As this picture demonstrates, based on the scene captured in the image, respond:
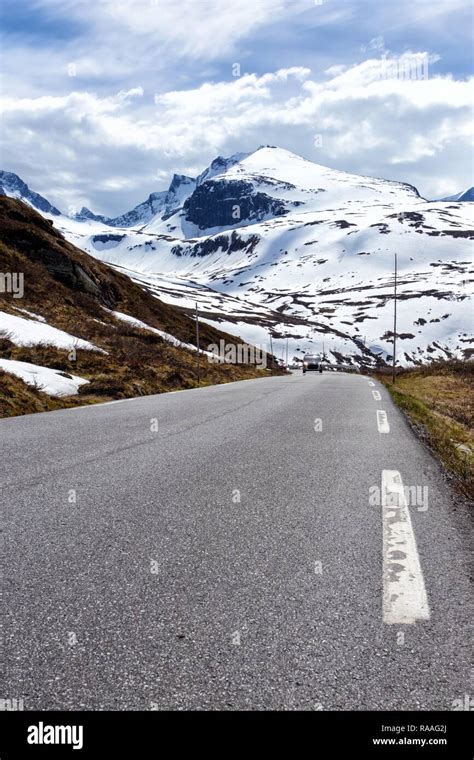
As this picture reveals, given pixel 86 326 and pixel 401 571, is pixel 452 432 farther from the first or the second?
pixel 86 326

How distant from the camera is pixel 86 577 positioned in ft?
11.1

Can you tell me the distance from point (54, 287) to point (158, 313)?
50.5 feet

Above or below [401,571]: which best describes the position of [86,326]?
above

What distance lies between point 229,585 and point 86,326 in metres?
→ 29.2

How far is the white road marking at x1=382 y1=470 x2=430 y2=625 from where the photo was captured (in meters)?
3.00

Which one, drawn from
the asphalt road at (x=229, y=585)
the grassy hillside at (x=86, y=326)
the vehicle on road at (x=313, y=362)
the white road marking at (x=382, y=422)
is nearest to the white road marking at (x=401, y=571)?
the asphalt road at (x=229, y=585)

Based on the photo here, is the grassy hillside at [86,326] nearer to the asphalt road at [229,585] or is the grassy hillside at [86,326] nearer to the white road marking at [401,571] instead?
the asphalt road at [229,585]

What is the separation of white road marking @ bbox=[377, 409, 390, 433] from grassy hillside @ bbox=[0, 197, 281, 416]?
7915mm

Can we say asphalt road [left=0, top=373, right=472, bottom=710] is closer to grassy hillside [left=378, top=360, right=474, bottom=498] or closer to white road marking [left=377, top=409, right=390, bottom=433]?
grassy hillside [left=378, top=360, right=474, bottom=498]

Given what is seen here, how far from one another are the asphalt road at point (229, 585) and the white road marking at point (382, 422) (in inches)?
143

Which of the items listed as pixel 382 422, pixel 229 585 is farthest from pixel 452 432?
pixel 229 585

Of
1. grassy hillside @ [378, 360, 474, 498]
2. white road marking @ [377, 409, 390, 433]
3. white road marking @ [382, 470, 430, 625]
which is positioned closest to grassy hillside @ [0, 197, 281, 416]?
white road marking @ [377, 409, 390, 433]

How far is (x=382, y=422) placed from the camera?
11859 millimetres

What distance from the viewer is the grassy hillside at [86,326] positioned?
17781 millimetres
